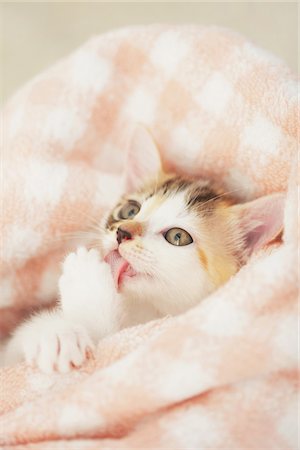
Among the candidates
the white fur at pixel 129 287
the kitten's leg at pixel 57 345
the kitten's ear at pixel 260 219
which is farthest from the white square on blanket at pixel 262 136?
the kitten's leg at pixel 57 345

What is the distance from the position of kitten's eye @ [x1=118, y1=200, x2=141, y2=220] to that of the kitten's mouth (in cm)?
13

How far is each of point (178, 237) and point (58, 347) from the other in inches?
12.9

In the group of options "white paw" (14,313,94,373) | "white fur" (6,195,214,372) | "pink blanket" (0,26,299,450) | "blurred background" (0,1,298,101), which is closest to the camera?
"pink blanket" (0,26,299,450)

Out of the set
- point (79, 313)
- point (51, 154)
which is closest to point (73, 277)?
point (79, 313)

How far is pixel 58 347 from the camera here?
92 centimetres

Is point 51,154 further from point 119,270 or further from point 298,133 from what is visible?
point 298,133

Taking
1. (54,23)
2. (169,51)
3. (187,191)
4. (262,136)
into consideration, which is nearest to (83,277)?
(187,191)

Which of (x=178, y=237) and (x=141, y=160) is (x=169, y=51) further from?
(x=178, y=237)

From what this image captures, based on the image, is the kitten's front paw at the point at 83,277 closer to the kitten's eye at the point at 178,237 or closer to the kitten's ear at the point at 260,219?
the kitten's eye at the point at 178,237

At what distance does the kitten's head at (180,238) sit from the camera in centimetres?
104

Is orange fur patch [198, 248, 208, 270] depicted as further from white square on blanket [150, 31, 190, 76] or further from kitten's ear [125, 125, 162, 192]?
white square on blanket [150, 31, 190, 76]

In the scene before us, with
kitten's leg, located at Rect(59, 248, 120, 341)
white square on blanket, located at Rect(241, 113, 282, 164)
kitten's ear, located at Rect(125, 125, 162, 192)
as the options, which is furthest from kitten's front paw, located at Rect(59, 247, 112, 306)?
white square on blanket, located at Rect(241, 113, 282, 164)

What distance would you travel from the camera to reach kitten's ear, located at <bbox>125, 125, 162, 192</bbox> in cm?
127

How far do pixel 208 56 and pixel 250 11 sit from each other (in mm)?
631
